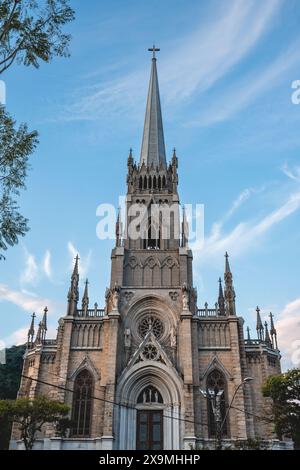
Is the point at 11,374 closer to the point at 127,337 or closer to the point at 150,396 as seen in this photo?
the point at 127,337

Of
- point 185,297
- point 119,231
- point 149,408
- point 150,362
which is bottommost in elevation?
point 149,408

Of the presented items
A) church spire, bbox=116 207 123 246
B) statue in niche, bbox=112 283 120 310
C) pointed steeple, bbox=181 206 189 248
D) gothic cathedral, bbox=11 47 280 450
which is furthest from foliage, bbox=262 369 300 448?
church spire, bbox=116 207 123 246

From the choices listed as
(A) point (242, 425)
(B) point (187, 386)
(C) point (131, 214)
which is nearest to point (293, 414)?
(A) point (242, 425)

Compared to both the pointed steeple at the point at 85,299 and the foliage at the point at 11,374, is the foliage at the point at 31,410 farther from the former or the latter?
the foliage at the point at 11,374

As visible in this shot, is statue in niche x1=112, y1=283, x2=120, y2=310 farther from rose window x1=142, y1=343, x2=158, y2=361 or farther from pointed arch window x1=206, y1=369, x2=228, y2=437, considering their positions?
pointed arch window x1=206, y1=369, x2=228, y2=437

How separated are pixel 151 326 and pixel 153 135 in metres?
22.7

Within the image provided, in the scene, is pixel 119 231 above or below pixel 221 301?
above

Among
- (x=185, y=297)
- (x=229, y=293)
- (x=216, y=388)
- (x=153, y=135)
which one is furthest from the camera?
(x=153, y=135)

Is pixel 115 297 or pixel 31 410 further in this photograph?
pixel 115 297

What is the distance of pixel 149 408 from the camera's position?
3266 cm

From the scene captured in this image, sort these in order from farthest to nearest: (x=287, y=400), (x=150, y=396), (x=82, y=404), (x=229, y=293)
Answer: (x=229, y=293)
(x=150, y=396)
(x=82, y=404)
(x=287, y=400)

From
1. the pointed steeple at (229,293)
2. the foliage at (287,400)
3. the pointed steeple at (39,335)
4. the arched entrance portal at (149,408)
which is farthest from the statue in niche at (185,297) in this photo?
the pointed steeple at (39,335)

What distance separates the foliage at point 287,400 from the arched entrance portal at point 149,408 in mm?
8255

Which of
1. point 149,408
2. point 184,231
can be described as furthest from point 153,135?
point 149,408
